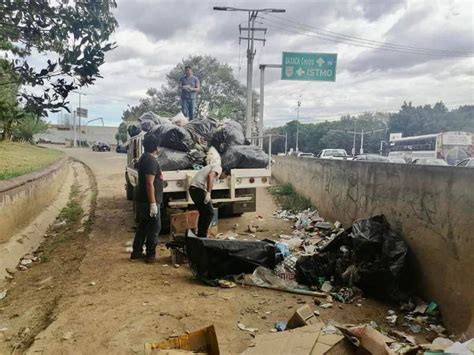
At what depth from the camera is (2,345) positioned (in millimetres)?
3803

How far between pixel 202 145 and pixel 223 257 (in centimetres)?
321

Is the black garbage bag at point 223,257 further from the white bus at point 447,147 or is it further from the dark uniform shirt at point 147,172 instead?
the white bus at point 447,147

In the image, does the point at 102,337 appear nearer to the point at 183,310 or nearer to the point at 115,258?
the point at 183,310

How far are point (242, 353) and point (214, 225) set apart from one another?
12.9 feet

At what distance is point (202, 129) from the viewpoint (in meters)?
7.98

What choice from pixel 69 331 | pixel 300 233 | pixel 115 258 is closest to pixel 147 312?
pixel 69 331

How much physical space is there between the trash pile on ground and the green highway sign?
881 cm

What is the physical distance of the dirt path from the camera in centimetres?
361

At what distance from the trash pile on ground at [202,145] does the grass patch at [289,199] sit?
244 cm

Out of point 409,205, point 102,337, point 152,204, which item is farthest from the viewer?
point 152,204

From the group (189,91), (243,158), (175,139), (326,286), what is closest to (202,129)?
(175,139)

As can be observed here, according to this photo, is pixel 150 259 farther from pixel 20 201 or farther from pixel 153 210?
pixel 20 201

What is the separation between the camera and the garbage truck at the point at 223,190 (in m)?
7.09

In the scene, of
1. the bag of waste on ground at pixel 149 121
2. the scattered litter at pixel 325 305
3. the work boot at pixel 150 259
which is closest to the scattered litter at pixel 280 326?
the scattered litter at pixel 325 305
